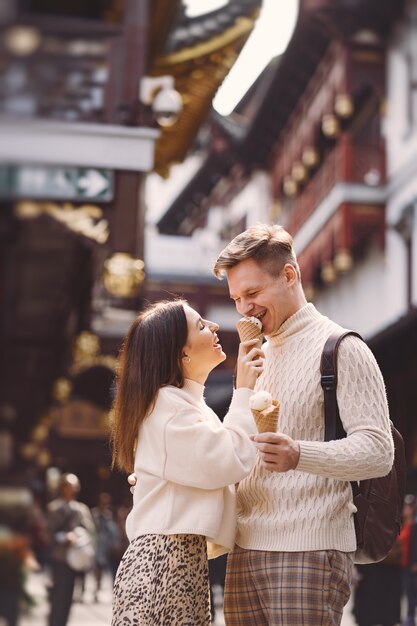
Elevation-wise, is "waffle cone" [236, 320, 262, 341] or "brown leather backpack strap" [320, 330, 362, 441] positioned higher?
"waffle cone" [236, 320, 262, 341]

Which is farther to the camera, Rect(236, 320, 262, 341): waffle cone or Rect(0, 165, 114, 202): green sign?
Rect(0, 165, 114, 202): green sign

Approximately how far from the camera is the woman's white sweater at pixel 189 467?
390 centimetres

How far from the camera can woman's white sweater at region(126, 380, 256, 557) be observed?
3.90 metres

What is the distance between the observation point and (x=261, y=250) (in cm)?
408

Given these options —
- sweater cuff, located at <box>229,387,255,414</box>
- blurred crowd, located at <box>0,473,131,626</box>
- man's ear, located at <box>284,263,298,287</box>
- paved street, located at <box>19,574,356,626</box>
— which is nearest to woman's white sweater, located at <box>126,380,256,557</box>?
sweater cuff, located at <box>229,387,255,414</box>

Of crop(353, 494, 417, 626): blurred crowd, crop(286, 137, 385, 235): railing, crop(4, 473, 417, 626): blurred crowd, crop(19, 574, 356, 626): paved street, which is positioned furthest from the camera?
crop(286, 137, 385, 235): railing

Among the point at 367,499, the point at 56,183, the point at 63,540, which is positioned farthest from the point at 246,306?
the point at 63,540

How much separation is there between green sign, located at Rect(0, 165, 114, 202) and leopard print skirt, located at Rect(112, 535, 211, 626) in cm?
754

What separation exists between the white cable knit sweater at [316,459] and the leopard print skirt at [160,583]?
0.68 ft

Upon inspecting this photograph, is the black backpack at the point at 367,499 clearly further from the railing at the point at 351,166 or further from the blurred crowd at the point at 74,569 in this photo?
the railing at the point at 351,166

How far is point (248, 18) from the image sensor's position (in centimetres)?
1566

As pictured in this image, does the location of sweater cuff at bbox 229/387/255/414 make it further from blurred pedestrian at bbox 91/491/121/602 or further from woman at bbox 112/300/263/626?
blurred pedestrian at bbox 91/491/121/602

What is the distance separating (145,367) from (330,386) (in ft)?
2.10

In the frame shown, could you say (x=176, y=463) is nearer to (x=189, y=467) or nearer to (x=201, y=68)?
(x=189, y=467)
